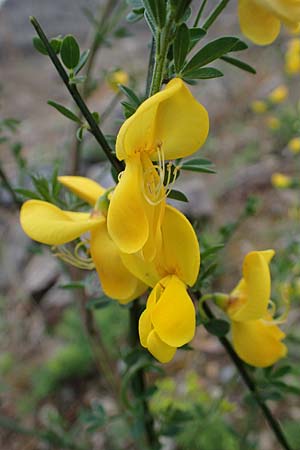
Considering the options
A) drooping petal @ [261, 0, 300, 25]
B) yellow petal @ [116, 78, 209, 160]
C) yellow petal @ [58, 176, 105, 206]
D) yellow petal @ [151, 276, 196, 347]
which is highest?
drooping petal @ [261, 0, 300, 25]

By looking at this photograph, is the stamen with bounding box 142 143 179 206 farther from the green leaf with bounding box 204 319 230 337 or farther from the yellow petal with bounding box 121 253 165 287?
the green leaf with bounding box 204 319 230 337

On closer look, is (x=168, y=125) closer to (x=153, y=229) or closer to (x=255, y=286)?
(x=153, y=229)

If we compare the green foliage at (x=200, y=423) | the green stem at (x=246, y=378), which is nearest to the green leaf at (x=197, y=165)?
the green stem at (x=246, y=378)

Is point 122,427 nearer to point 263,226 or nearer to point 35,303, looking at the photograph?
point 35,303

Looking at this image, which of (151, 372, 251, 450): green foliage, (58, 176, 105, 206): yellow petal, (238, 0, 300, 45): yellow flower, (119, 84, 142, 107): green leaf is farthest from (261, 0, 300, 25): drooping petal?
(151, 372, 251, 450): green foliage

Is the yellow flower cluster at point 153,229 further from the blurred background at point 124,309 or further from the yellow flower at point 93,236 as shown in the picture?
the blurred background at point 124,309

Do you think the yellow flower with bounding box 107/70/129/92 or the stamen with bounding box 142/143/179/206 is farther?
the yellow flower with bounding box 107/70/129/92
